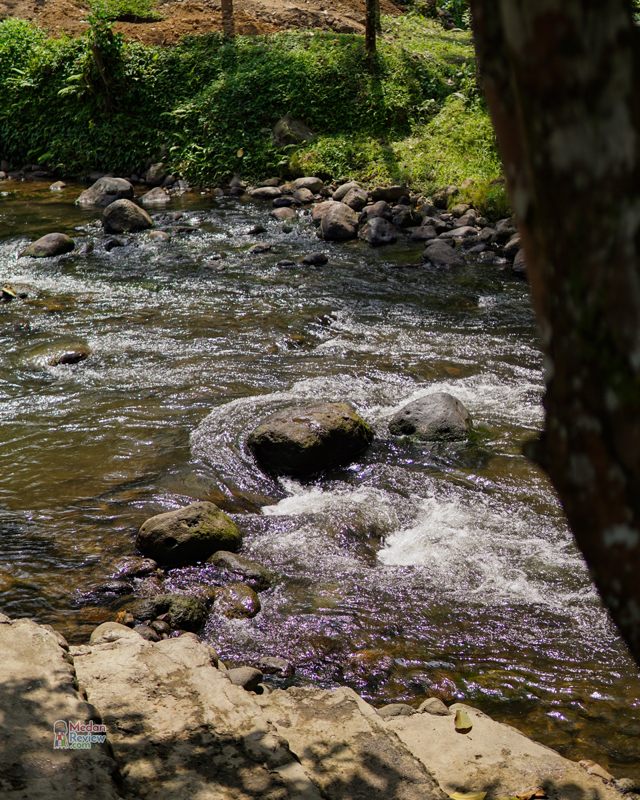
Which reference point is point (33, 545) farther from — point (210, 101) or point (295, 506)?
point (210, 101)

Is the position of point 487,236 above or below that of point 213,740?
above

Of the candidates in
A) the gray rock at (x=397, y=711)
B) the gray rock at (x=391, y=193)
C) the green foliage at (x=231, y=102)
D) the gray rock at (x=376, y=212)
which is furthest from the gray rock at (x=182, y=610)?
the green foliage at (x=231, y=102)

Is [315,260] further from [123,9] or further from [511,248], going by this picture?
[123,9]

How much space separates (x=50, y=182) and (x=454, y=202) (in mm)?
10610

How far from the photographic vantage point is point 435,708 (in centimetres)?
384

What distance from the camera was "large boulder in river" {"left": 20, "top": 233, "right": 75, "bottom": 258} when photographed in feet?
41.0

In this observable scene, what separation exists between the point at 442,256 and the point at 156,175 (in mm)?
9015

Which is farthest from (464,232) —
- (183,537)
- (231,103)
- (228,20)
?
(228,20)

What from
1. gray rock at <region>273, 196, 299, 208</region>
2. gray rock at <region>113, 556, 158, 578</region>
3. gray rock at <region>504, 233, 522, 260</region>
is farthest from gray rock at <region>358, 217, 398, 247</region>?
gray rock at <region>113, 556, 158, 578</region>

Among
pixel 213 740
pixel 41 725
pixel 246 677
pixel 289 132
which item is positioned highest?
pixel 289 132

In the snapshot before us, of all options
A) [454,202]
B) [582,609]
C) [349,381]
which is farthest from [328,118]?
[582,609]

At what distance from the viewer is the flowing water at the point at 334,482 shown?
14.6 ft

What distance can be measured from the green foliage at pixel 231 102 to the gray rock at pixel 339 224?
275cm

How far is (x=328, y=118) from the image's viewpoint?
17.9 metres
